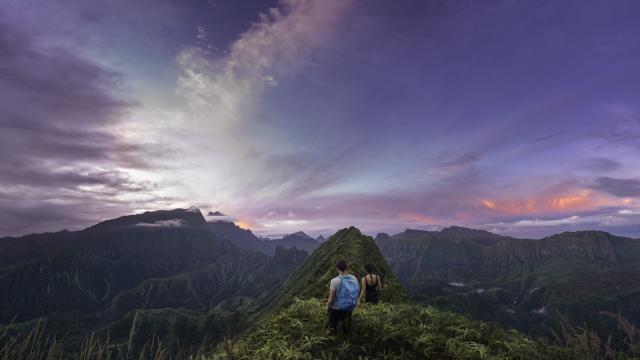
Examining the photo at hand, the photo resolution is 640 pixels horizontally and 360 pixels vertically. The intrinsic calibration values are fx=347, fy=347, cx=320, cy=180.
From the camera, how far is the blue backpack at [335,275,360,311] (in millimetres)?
12406

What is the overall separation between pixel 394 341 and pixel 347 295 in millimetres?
2166

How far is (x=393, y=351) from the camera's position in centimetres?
1117

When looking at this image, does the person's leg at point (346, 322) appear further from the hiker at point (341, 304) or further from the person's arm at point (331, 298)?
the person's arm at point (331, 298)

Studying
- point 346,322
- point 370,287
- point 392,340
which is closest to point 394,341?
point 392,340

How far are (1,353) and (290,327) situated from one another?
921cm

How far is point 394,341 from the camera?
11.9 meters

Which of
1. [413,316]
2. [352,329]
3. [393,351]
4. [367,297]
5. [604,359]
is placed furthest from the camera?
[367,297]

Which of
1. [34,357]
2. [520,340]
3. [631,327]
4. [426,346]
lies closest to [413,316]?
[426,346]

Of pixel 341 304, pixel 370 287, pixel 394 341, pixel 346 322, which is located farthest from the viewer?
pixel 370 287

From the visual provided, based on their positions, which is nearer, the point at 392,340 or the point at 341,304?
the point at 392,340

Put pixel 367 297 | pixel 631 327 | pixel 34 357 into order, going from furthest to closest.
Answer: pixel 367 297 < pixel 631 327 < pixel 34 357

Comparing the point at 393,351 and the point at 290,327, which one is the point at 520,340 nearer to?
the point at 393,351

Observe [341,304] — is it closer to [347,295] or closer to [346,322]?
[347,295]

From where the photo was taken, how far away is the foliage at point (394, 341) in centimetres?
1070
